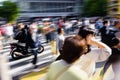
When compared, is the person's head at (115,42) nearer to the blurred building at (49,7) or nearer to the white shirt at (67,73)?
the white shirt at (67,73)

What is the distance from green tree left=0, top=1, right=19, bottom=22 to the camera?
7562 centimetres

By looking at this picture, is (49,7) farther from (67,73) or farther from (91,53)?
(67,73)

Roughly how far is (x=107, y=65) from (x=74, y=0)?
10555 centimetres

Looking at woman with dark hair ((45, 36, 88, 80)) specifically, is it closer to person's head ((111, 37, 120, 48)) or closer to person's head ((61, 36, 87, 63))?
person's head ((61, 36, 87, 63))

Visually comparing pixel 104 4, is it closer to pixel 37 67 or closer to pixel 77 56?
pixel 37 67

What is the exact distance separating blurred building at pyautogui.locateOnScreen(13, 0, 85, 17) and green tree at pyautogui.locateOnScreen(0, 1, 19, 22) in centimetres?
2105

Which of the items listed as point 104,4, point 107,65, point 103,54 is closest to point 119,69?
point 107,65

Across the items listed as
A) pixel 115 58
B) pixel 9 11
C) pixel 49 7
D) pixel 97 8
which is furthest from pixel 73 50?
pixel 49 7

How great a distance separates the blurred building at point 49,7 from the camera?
10381cm

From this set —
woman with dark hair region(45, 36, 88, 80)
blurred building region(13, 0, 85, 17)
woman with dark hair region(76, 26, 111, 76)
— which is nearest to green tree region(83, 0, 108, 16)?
blurred building region(13, 0, 85, 17)

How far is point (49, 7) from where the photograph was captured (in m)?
107

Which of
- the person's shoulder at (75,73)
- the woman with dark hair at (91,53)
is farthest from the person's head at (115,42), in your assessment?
the person's shoulder at (75,73)

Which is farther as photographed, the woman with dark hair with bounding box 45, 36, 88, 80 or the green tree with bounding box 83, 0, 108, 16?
the green tree with bounding box 83, 0, 108, 16

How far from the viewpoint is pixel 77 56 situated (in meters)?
2.94
